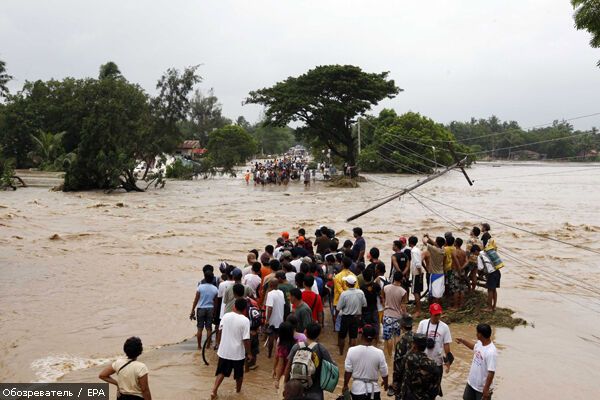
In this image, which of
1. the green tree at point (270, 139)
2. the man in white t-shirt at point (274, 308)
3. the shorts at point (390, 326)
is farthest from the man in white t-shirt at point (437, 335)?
the green tree at point (270, 139)

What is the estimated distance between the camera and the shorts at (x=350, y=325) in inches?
284

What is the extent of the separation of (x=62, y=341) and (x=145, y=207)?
20472mm

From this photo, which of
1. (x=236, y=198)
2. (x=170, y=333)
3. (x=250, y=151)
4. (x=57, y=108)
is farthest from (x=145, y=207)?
(x=250, y=151)

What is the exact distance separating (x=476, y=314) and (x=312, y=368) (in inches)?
218

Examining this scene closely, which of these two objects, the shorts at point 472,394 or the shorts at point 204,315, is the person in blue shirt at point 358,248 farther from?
the shorts at point 472,394

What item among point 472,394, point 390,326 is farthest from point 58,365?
point 472,394

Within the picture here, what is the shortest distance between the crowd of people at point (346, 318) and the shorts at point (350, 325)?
0.05ft

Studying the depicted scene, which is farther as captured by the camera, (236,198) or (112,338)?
(236,198)

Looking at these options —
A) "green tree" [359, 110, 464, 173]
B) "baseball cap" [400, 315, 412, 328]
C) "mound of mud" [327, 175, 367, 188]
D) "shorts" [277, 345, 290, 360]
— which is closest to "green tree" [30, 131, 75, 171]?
"mound of mud" [327, 175, 367, 188]

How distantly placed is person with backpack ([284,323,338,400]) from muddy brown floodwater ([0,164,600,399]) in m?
1.72

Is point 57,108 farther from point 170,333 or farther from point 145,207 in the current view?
point 170,333

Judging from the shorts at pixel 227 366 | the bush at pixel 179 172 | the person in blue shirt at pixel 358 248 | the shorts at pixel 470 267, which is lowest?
the shorts at pixel 227 366

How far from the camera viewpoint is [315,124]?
4628 centimetres

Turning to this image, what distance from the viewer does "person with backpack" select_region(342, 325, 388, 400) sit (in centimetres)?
505
